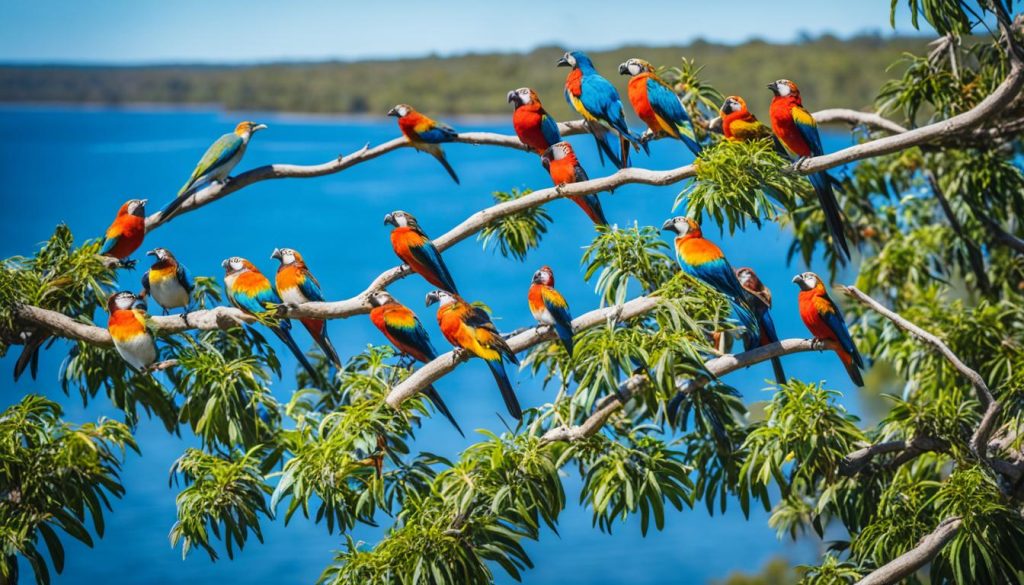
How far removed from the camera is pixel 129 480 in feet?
76.0

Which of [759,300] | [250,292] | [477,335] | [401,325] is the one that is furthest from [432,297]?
[759,300]

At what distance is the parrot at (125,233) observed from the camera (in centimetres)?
454

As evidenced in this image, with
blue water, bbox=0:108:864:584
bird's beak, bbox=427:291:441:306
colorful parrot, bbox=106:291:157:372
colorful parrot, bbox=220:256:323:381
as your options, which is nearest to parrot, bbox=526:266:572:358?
bird's beak, bbox=427:291:441:306

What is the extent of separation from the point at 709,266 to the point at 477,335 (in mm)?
875

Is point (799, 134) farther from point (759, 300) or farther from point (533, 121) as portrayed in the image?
point (533, 121)

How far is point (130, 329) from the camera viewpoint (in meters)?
4.07

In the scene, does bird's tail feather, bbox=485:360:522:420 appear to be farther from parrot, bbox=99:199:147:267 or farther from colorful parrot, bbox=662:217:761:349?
parrot, bbox=99:199:147:267

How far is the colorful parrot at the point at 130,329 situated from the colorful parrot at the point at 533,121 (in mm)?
1711

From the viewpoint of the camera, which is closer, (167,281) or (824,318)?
(824,318)

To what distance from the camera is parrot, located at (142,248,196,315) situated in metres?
4.38

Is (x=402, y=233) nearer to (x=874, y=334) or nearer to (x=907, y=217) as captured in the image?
(x=874, y=334)

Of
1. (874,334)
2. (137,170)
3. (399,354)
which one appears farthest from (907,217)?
(137,170)

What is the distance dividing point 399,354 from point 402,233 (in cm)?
51

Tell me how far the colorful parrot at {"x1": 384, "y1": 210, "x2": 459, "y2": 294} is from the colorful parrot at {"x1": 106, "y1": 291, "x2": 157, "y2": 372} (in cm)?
101
